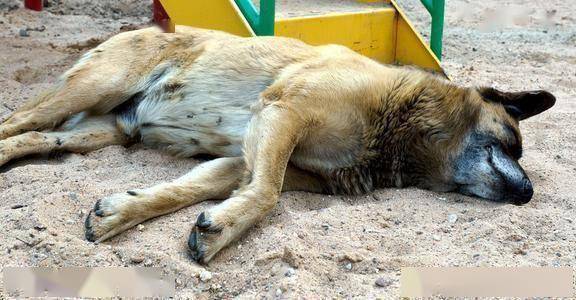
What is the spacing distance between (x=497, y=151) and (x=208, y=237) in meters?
1.93

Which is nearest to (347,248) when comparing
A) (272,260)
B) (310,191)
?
(272,260)

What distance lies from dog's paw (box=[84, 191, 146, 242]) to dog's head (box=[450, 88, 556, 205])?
6.32 feet

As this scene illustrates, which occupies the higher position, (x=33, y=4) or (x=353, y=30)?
(x=353, y=30)

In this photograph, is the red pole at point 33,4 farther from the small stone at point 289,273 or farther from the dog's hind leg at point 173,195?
the small stone at point 289,273

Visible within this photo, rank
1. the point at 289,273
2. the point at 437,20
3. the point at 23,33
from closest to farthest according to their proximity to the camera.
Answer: the point at 289,273, the point at 437,20, the point at 23,33

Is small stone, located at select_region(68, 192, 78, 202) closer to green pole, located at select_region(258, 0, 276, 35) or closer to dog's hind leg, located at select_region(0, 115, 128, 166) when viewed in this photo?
dog's hind leg, located at select_region(0, 115, 128, 166)

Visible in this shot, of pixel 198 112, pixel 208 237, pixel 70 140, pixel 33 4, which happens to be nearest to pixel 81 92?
pixel 70 140

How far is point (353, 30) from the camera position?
275 inches

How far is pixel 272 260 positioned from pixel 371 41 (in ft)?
14.1

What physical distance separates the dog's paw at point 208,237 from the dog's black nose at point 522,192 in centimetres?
169

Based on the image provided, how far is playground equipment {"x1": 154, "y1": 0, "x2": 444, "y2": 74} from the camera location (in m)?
5.98

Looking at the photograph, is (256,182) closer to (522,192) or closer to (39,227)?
(39,227)

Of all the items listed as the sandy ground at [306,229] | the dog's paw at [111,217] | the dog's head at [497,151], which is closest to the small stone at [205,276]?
the sandy ground at [306,229]

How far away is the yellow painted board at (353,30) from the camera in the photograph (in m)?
6.53
